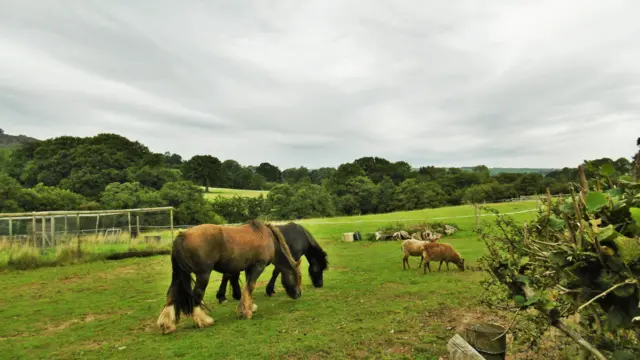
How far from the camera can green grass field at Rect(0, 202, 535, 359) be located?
17.8 ft

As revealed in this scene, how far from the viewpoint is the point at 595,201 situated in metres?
1.84

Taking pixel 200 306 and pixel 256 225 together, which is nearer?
pixel 200 306

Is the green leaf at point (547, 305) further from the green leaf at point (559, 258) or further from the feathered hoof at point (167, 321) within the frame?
the feathered hoof at point (167, 321)

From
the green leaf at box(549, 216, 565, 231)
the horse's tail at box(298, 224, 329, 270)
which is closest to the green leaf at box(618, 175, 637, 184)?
the green leaf at box(549, 216, 565, 231)

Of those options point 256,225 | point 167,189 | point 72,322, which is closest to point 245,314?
point 256,225

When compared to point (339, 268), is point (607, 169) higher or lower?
higher

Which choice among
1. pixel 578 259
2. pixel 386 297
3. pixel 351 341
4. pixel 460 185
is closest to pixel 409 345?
pixel 351 341

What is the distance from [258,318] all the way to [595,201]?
A: 6.76 meters

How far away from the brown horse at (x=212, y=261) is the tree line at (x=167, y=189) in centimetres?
3907

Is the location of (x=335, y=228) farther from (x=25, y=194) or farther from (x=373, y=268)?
(x=25, y=194)

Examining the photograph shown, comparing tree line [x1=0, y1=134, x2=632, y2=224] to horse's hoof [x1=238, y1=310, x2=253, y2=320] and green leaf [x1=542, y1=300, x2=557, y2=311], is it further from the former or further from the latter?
green leaf [x1=542, y1=300, x2=557, y2=311]

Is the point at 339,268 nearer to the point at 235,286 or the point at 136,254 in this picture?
the point at 235,286

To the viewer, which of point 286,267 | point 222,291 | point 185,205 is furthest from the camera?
point 185,205

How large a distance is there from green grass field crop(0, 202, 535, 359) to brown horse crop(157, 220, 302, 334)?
0.37 metres
